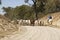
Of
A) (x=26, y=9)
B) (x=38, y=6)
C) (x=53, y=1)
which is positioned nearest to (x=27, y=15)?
(x=26, y=9)

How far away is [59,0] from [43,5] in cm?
860

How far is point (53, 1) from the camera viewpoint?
72.0 metres

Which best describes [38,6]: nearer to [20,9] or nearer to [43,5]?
[43,5]

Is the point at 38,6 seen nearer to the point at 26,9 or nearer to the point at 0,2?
the point at 26,9

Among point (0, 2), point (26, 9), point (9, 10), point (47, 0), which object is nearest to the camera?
point (0, 2)

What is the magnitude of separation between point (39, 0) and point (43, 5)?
2438mm

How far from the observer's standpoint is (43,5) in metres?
79.2

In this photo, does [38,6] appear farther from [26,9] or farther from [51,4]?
[26,9]

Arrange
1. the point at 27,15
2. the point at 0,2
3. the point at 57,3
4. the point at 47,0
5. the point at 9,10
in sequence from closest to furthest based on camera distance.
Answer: the point at 0,2, the point at 57,3, the point at 47,0, the point at 27,15, the point at 9,10

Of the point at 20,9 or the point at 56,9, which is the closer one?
the point at 56,9

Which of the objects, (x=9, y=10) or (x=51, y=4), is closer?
(x=51, y=4)

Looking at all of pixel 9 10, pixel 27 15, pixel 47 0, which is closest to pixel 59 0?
pixel 47 0

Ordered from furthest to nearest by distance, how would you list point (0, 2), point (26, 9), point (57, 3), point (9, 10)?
point (9, 10), point (26, 9), point (57, 3), point (0, 2)

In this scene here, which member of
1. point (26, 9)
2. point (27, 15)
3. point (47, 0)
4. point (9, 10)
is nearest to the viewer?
point (47, 0)
